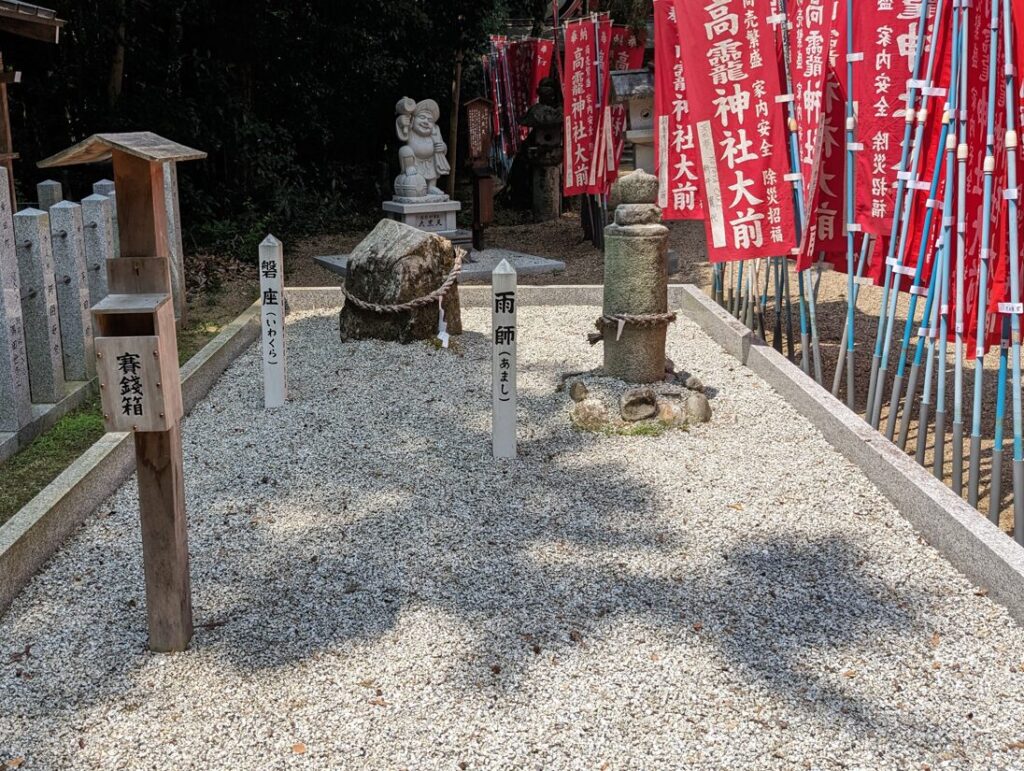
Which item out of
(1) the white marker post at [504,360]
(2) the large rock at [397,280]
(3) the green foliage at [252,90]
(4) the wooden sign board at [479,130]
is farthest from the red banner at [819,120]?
(3) the green foliage at [252,90]

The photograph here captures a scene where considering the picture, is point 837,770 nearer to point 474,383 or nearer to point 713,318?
point 474,383

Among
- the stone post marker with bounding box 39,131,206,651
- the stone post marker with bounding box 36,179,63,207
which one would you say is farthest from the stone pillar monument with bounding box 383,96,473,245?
the stone post marker with bounding box 39,131,206,651

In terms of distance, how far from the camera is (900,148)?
5203mm

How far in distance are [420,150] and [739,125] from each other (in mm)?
6001

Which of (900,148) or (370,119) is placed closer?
(900,148)

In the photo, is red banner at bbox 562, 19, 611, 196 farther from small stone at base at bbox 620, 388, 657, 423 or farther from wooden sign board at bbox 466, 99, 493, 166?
small stone at base at bbox 620, 388, 657, 423

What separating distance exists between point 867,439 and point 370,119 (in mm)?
12974

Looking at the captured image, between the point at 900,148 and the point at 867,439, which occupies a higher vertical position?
the point at 900,148

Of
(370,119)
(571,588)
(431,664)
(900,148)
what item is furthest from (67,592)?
→ (370,119)

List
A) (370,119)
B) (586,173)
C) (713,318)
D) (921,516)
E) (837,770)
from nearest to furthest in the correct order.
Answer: (837,770) < (921,516) < (713,318) < (586,173) < (370,119)

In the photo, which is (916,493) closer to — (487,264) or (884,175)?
(884,175)

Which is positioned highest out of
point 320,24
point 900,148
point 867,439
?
point 320,24

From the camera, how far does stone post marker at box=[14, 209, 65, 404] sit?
560cm

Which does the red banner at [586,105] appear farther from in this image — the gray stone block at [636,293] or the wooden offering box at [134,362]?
the wooden offering box at [134,362]
